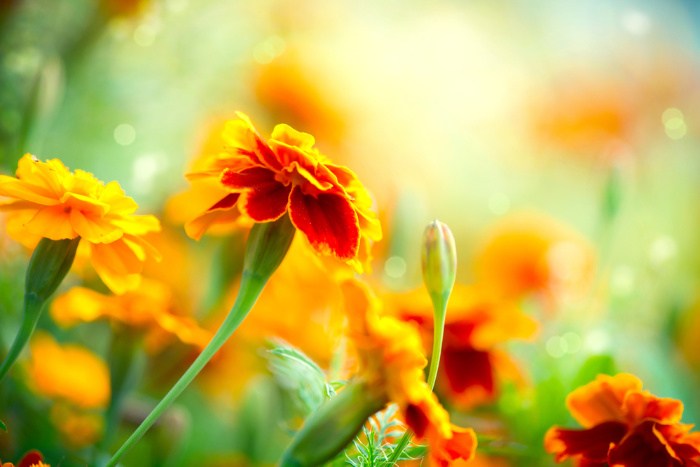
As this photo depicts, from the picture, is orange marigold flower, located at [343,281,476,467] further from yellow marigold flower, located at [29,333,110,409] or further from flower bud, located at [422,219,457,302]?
yellow marigold flower, located at [29,333,110,409]

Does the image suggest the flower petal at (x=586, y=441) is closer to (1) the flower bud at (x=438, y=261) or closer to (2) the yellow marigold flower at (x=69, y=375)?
(1) the flower bud at (x=438, y=261)

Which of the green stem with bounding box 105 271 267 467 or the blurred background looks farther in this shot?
the blurred background

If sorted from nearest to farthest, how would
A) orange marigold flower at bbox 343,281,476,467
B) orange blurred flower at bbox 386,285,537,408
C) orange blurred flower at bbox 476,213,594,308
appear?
orange marigold flower at bbox 343,281,476,467
orange blurred flower at bbox 386,285,537,408
orange blurred flower at bbox 476,213,594,308

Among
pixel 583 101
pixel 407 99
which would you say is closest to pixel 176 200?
pixel 407 99

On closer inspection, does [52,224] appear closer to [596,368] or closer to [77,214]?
[77,214]

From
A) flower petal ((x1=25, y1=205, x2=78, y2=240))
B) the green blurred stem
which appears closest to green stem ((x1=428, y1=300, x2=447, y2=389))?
the green blurred stem

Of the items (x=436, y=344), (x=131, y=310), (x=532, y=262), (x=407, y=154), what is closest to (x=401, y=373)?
(x=436, y=344)
